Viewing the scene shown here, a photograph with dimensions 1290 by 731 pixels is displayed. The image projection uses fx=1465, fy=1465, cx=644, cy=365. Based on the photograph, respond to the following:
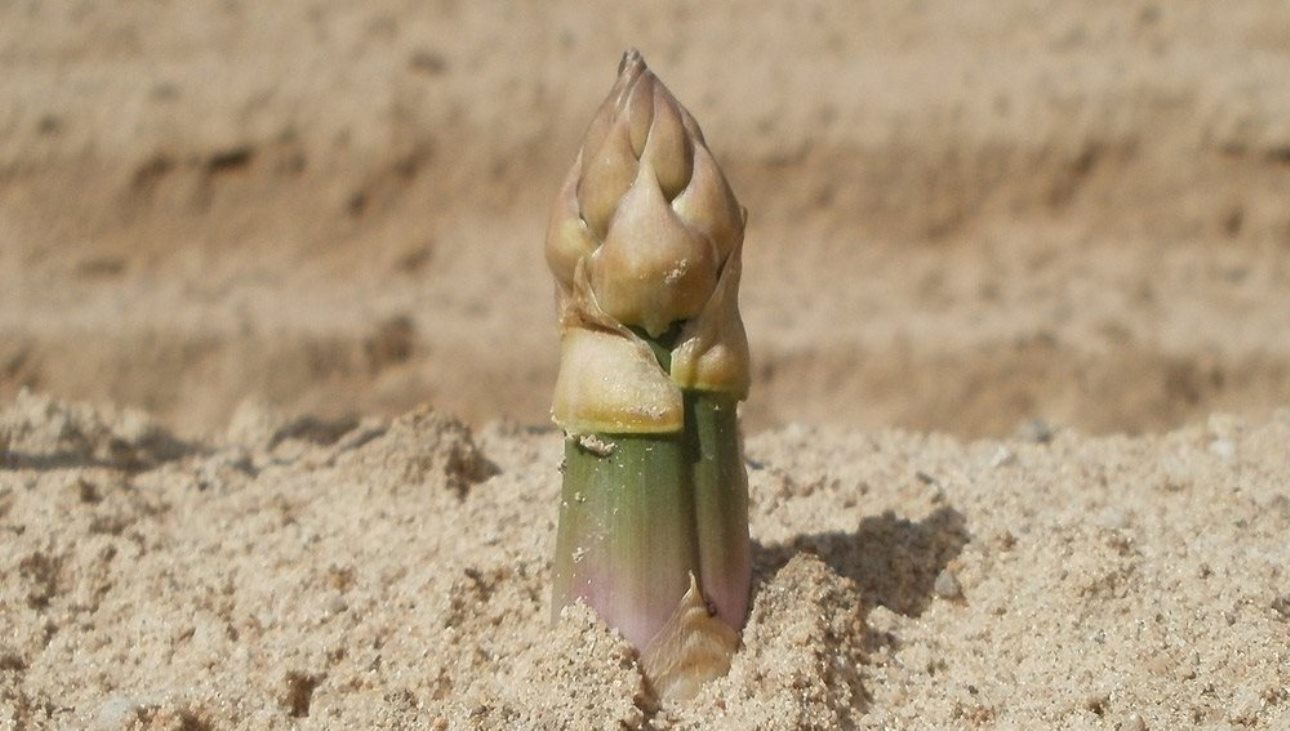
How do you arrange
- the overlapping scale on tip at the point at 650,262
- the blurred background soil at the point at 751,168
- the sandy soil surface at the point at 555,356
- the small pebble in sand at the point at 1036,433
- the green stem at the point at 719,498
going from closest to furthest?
1. the overlapping scale on tip at the point at 650,262
2. the green stem at the point at 719,498
3. the sandy soil surface at the point at 555,356
4. the small pebble in sand at the point at 1036,433
5. the blurred background soil at the point at 751,168

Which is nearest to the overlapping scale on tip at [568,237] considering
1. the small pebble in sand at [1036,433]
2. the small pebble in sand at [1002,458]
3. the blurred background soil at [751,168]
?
the small pebble in sand at [1002,458]

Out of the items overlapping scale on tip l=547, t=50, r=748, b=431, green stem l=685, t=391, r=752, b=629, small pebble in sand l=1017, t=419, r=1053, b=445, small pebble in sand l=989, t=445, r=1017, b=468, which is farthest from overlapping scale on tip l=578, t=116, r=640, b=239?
small pebble in sand l=1017, t=419, r=1053, b=445

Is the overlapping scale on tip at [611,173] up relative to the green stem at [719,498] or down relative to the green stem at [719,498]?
up

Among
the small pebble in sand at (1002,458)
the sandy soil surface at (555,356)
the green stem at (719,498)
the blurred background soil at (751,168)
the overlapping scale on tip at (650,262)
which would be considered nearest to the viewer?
the overlapping scale on tip at (650,262)

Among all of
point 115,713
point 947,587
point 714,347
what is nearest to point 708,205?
point 714,347

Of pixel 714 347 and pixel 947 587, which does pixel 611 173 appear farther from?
pixel 947 587

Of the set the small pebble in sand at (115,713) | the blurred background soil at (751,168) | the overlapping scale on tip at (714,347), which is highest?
the overlapping scale on tip at (714,347)

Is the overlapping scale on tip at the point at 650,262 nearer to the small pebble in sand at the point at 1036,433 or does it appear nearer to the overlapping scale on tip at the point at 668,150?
the overlapping scale on tip at the point at 668,150
